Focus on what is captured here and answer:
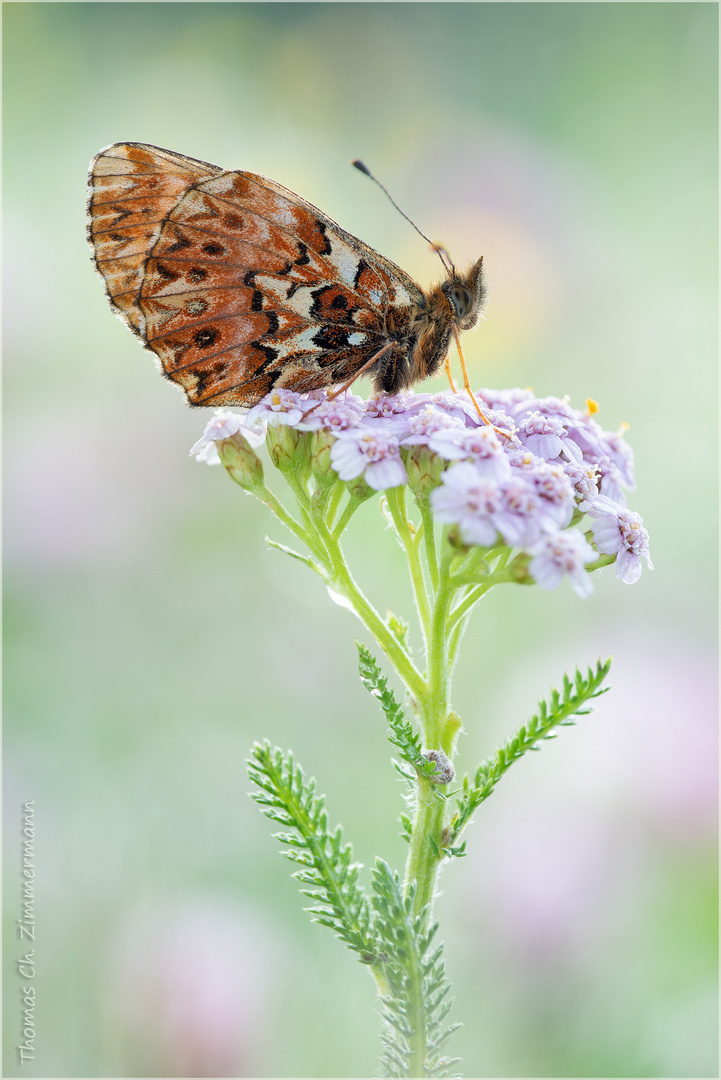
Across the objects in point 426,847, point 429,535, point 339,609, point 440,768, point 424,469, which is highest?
point 339,609

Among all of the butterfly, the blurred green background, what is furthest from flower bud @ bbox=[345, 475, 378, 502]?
the blurred green background

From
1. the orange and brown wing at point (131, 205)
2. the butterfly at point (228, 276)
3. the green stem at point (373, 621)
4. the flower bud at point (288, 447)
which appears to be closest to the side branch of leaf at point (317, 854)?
the green stem at point (373, 621)

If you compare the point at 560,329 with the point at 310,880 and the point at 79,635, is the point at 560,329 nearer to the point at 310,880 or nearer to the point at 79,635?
the point at 79,635

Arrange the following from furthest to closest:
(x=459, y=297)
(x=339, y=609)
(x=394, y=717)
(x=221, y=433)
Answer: (x=339, y=609)
(x=459, y=297)
(x=221, y=433)
(x=394, y=717)

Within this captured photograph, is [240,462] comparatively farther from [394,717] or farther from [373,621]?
[394,717]

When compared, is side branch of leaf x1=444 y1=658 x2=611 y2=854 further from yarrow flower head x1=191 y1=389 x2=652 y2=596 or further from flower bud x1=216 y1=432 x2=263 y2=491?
flower bud x1=216 y1=432 x2=263 y2=491

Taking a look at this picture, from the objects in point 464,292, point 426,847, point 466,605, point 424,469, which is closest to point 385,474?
point 424,469

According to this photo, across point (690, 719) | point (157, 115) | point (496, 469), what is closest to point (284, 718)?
point (690, 719)
